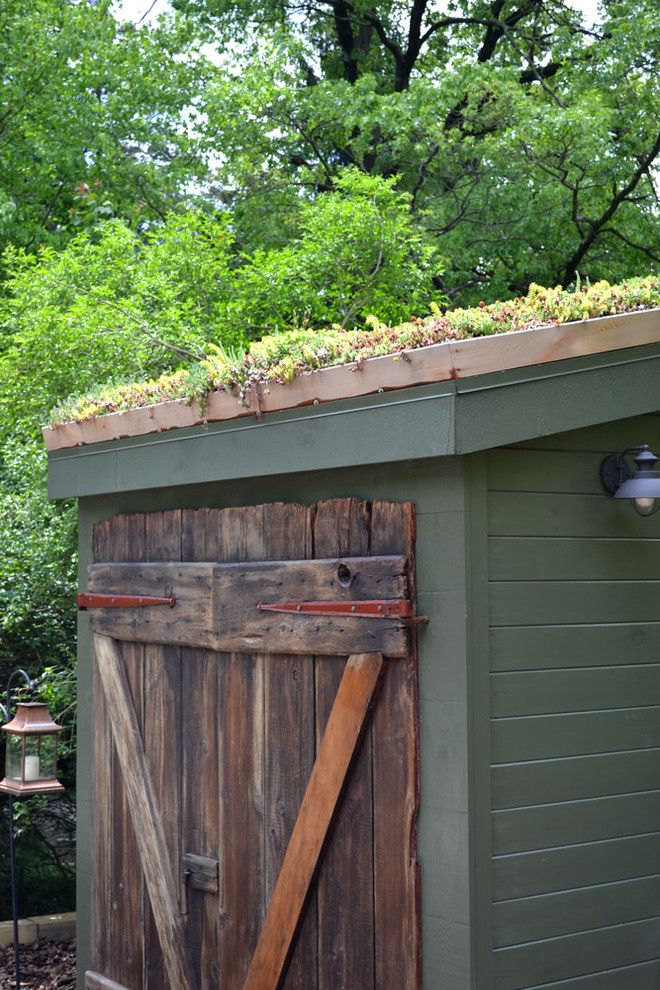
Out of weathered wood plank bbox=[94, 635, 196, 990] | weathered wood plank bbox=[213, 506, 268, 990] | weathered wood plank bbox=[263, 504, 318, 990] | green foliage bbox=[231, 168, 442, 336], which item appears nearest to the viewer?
weathered wood plank bbox=[263, 504, 318, 990]

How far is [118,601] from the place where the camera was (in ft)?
15.8

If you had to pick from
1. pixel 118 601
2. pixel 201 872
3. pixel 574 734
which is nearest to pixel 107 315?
pixel 118 601

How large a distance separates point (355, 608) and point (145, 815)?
5.19 feet

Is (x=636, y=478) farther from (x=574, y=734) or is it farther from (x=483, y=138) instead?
(x=483, y=138)

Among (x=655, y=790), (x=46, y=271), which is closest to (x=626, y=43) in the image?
(x=46, y=271)

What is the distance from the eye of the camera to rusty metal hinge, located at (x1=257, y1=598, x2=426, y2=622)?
3.40 m

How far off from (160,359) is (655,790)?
5249mm

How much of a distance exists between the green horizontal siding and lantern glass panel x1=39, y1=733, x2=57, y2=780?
2.30 m

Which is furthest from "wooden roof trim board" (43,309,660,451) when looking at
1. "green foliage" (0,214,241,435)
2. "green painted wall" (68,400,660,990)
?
"green foliage" (0,214,241,435)

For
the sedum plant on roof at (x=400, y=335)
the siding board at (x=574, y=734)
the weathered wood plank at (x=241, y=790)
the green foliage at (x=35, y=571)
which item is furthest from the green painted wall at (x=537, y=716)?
the green foliage at (x=35, y=571)

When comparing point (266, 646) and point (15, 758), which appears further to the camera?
point (15, 758)

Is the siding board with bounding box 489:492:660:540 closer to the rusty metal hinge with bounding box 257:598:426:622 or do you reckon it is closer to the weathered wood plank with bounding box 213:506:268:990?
the rusty metal hinge with bounding box 257:598:426:622

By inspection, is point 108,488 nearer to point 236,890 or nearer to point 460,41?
point 236,890

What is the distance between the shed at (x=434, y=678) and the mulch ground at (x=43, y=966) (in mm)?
2405
